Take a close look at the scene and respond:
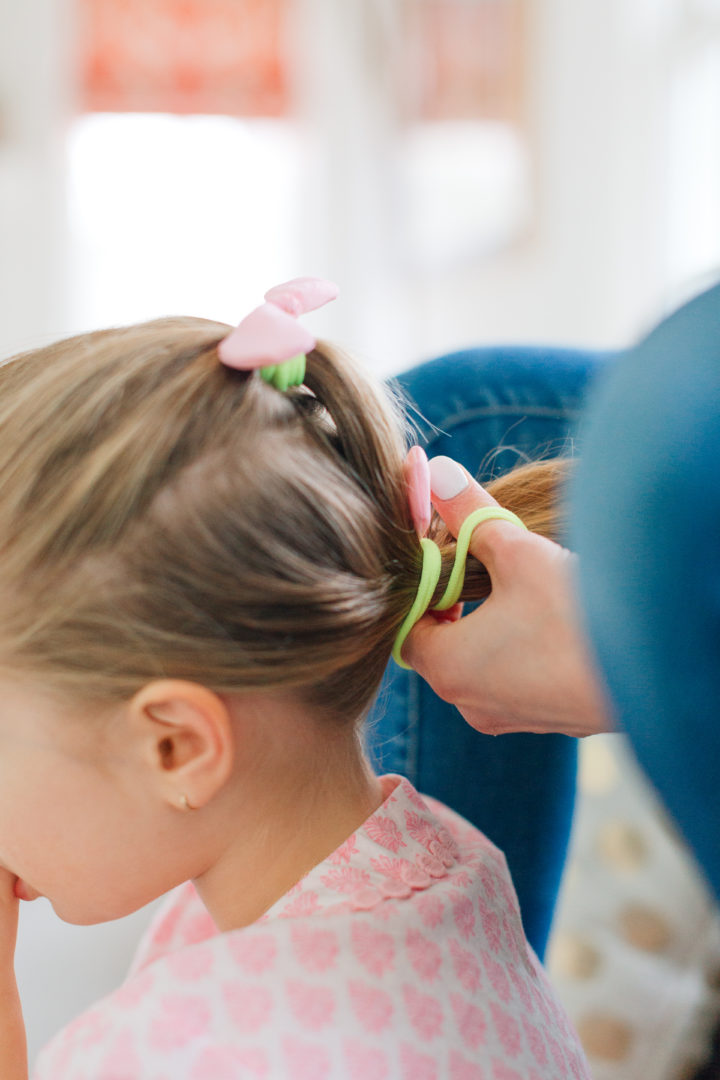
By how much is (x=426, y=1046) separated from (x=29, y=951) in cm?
57

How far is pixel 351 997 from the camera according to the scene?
1.86ft

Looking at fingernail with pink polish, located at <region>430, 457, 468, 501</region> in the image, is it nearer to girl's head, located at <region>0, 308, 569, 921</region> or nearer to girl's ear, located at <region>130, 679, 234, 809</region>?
girl's head, located at <region>0, 308, 569, 921</region>

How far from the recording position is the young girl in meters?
0.56

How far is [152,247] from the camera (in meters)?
3.46

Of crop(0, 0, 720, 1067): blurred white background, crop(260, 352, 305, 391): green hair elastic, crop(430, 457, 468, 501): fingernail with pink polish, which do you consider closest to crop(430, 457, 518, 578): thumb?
crop(430, 457, 468, 501): fingernail with pink polish

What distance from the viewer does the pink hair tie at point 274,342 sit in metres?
0.60

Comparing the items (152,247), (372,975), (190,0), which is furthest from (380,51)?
(372,975)

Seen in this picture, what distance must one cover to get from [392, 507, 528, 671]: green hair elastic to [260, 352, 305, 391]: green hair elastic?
14 cm

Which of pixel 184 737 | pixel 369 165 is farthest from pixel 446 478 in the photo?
pixel 369 165

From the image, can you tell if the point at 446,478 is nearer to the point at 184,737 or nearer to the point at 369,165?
the point at 184,737

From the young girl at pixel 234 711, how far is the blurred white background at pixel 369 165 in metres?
2.34

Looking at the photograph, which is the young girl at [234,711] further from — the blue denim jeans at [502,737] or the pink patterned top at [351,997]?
the blue denim jeans at [502,737]

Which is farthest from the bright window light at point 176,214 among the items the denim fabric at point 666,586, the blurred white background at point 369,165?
the denim fabric at point 666,586

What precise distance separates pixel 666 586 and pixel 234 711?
1.09 feet
